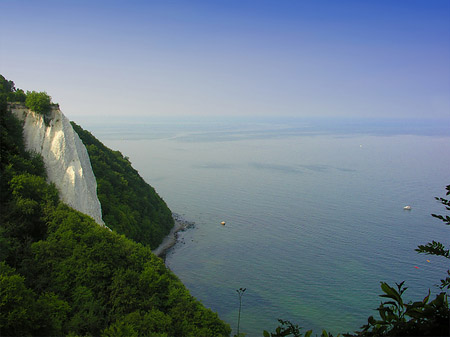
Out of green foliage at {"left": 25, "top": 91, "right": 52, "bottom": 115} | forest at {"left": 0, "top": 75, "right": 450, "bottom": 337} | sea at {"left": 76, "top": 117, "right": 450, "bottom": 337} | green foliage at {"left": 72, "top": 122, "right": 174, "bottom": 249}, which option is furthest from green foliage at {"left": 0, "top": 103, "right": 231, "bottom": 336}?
green foliage at {"left": 72, "top": 122, "right": 174, "bottom": 249}

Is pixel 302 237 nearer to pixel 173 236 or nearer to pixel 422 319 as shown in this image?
pixel 173 236

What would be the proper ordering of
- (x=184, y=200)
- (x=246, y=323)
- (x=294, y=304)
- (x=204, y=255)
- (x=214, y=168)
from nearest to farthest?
(x=246, y=323)
(x=294, y=304)
(x=204, y=255)
(x=184, y=200)
(x=214, y=168)

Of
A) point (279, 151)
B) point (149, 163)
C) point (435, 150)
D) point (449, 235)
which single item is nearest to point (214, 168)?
point (149, 163)

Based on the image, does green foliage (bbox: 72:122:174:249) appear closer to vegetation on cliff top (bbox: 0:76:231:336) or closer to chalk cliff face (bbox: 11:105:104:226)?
chalk cliff face (bbox: 11:105:104:226)

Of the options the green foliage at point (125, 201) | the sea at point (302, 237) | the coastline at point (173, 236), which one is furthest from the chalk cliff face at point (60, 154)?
the sea at point (302, 237)

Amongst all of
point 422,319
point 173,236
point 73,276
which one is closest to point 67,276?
point 73,276

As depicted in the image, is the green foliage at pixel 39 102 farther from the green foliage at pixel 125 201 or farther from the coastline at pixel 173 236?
the coastline at pixel 173 236

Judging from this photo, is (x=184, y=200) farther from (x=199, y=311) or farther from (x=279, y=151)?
(x=279, y=151)
